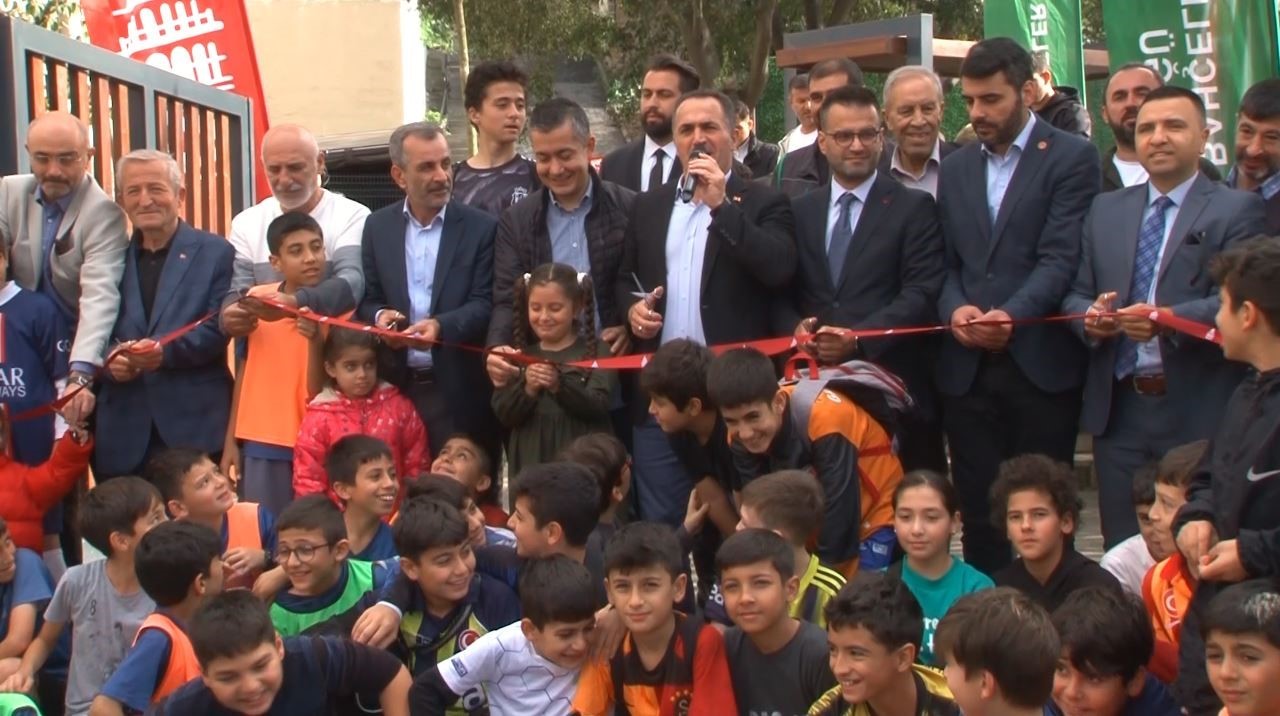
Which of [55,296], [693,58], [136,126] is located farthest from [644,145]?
[693,58]

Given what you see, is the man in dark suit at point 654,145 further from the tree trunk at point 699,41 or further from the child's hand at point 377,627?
the tree trunk at point 699,41

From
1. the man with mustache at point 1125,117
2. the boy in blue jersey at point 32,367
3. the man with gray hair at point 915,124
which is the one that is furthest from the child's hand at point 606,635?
the man with mustache at point 1125,117

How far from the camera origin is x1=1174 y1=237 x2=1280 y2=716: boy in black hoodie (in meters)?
4.58

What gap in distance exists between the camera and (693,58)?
82.6 feet

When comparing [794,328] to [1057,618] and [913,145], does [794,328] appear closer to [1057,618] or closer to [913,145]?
[913,145]

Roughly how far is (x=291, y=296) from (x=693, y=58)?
18.8 metres

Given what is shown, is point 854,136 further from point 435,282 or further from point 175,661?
point 175,661

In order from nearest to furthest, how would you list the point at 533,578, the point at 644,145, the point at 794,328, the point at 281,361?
the point at 533,578, the point at 794,328, the point at 281,361, the point at 644,145

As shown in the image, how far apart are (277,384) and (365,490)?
977 millimetres

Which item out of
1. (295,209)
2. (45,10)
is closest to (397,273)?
(295,209)

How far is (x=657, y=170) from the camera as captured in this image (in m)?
7.71

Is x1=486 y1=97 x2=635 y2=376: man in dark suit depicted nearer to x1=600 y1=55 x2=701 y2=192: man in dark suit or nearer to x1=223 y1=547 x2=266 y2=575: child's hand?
x1=600 y1=55 x2=701 y2=192: man in dark suit

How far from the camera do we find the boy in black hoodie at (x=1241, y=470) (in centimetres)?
458

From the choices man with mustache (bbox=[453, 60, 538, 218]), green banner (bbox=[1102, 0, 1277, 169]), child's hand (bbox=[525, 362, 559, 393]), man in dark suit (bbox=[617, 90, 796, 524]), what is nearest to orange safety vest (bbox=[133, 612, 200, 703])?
child's hand (bbox=[525, 362, 559, 393])
